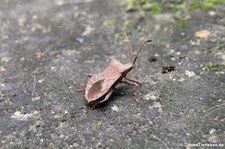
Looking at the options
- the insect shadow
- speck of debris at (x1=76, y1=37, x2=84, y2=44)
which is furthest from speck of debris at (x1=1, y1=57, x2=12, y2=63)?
the insect shadow

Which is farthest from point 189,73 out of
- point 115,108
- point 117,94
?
point 115,108

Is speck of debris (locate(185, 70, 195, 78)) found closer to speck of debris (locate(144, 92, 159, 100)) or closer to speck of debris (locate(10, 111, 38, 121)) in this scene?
speck of debris (locate(144, 92, 159, 100))

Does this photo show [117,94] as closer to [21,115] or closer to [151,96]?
[151,96]

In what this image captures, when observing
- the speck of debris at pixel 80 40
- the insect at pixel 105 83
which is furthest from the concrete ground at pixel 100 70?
the insect at pixel 105 83

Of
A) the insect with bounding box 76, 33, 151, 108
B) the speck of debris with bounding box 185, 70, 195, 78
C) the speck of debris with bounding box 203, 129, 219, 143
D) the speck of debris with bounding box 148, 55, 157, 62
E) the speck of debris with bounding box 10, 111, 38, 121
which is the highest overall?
the insect with bounding box 76, 33, 151, 108

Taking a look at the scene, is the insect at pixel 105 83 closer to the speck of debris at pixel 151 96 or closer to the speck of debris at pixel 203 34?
the speck of debris at pixel 151 96

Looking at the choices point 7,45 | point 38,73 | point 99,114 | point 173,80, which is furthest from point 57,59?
point 173,80

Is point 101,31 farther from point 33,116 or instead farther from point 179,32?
point 33,116

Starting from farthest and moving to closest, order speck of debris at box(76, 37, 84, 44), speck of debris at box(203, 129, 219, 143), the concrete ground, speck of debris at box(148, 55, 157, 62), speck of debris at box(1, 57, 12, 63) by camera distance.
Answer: speck of debris at box(76, 37, 84, 44) → speck of debris at box(1, 57, 12, 63) → speck of debris at box(148, 55, 157, 62) → the concrete ground → speck of debris at box(203, 129, 219, 143)
